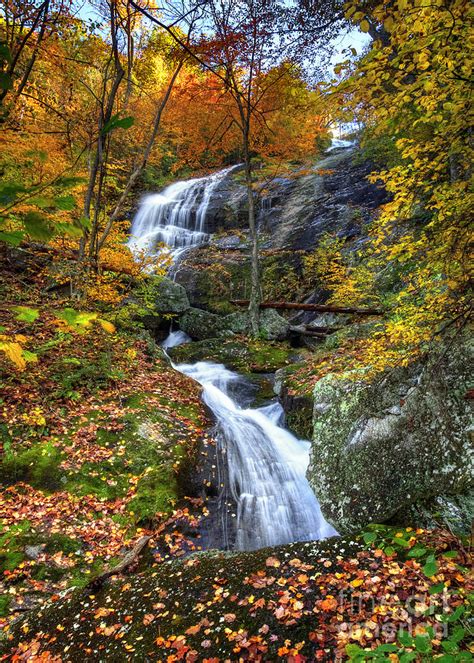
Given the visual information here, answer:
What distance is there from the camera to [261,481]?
609 centimetres

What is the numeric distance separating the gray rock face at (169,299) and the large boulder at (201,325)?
377 mm

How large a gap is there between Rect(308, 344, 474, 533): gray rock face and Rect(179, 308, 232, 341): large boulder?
825 cm

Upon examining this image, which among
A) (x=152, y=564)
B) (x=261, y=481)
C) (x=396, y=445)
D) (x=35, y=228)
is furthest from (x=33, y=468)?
(x=35, y=228)

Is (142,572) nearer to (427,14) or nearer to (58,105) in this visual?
(427,14)

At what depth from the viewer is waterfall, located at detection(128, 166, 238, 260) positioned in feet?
61.8

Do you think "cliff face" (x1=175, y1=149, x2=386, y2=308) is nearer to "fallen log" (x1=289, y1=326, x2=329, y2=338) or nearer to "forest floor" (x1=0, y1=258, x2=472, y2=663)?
"fallen log" (x1=289, y1=326, x2=329, y2=338)

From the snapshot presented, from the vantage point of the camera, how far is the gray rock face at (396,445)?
11.6ft

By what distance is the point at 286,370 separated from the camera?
28.5ft

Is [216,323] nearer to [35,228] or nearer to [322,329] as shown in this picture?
[322,329]

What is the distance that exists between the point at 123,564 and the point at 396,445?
3.45 meters

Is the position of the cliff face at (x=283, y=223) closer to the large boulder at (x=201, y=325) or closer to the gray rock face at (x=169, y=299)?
the gray rock face at (x=169, y=299)

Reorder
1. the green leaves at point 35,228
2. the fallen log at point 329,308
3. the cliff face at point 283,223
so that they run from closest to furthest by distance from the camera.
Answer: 1. the green leaves at point 35,228
2. the fallen log at point 329,308
3. the cliff face at point 283,223

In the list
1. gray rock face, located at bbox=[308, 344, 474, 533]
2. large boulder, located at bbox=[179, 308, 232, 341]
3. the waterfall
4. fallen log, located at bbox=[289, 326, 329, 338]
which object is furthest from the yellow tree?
the waterfall

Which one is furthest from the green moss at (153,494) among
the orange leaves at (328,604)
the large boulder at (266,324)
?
the large boulder at (266,324)
